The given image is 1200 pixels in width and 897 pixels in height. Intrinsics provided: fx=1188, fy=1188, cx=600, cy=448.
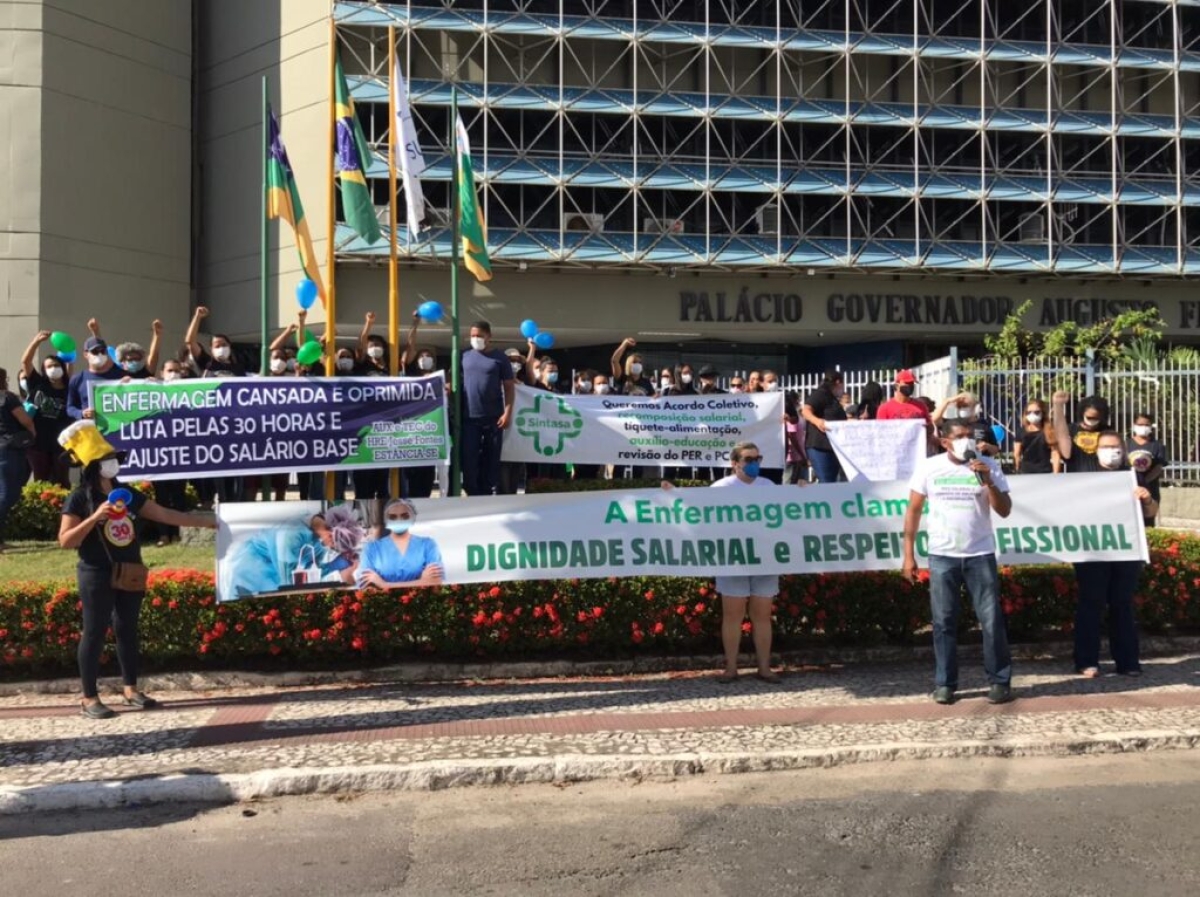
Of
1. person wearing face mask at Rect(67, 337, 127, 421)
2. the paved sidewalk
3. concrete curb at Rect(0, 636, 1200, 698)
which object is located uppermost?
person wearing face mask at Rect(67, 337, 127, 421)

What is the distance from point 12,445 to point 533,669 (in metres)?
6.09

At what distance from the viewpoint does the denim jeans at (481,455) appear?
1125 cm

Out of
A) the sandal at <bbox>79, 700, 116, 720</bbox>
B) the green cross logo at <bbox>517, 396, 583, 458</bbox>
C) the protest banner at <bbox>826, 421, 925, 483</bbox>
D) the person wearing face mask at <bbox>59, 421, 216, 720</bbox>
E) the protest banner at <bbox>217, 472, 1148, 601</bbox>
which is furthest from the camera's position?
the protest banner at <bbox>826, 421, 925, 483</bbox>

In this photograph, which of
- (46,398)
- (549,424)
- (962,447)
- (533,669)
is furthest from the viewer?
(46,398)

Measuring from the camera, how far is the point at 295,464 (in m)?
8.71

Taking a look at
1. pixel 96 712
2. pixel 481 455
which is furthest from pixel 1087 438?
pixel 96 712

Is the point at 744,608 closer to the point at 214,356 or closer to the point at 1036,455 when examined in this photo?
the point at 1036,455

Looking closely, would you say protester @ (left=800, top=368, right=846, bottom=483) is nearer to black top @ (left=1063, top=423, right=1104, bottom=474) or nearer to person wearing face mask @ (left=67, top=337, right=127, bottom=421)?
black top @ (left=1063, top=423, right=1104, bottom=474)

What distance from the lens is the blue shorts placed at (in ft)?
27.7

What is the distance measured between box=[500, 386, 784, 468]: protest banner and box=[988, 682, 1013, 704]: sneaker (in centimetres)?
513

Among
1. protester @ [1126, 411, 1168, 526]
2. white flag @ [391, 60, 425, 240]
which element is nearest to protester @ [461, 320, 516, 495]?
white flag @ [391, 60, 425, 240]

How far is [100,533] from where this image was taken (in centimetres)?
731

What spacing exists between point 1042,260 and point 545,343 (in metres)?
24.3

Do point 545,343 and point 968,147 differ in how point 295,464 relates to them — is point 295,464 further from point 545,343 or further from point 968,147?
point 968,147
